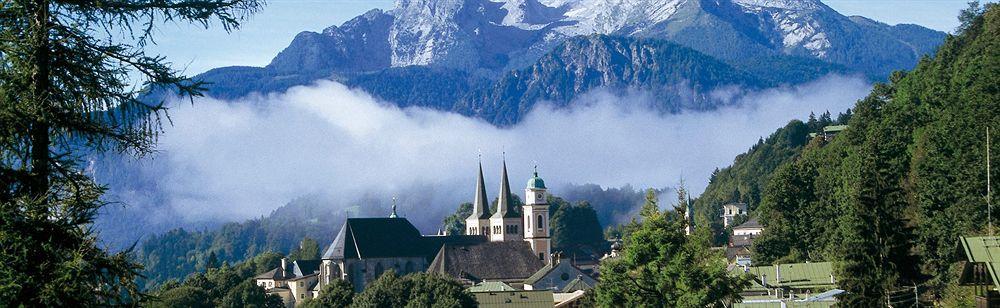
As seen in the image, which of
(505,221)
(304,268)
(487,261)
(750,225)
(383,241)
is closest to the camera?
(487,261)

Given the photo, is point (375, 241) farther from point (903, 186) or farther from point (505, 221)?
point (903, 186)

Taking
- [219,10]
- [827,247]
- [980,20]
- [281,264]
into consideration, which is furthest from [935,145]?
[281,264]

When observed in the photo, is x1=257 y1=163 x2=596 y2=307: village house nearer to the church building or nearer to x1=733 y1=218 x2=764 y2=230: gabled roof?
the church building

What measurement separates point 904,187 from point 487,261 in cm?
8068

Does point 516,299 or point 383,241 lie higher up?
point 383,241

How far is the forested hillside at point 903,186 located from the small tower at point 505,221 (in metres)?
54.5

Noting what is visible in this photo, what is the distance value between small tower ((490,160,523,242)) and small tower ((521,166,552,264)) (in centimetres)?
415

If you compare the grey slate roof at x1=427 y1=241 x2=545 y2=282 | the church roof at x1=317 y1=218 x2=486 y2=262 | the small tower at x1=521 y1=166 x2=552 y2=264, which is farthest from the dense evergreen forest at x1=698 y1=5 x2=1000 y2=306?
the church roof at x1=317 y1=218 x2=486 y2=262

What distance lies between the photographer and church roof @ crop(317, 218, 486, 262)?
163375mm

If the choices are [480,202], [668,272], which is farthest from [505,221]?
[668,272]

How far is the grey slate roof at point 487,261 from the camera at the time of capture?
154375mm

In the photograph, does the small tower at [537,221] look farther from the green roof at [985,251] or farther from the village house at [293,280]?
the green roof at [985,251]

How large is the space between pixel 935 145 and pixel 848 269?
25.7 metres

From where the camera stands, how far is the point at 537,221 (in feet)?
548
